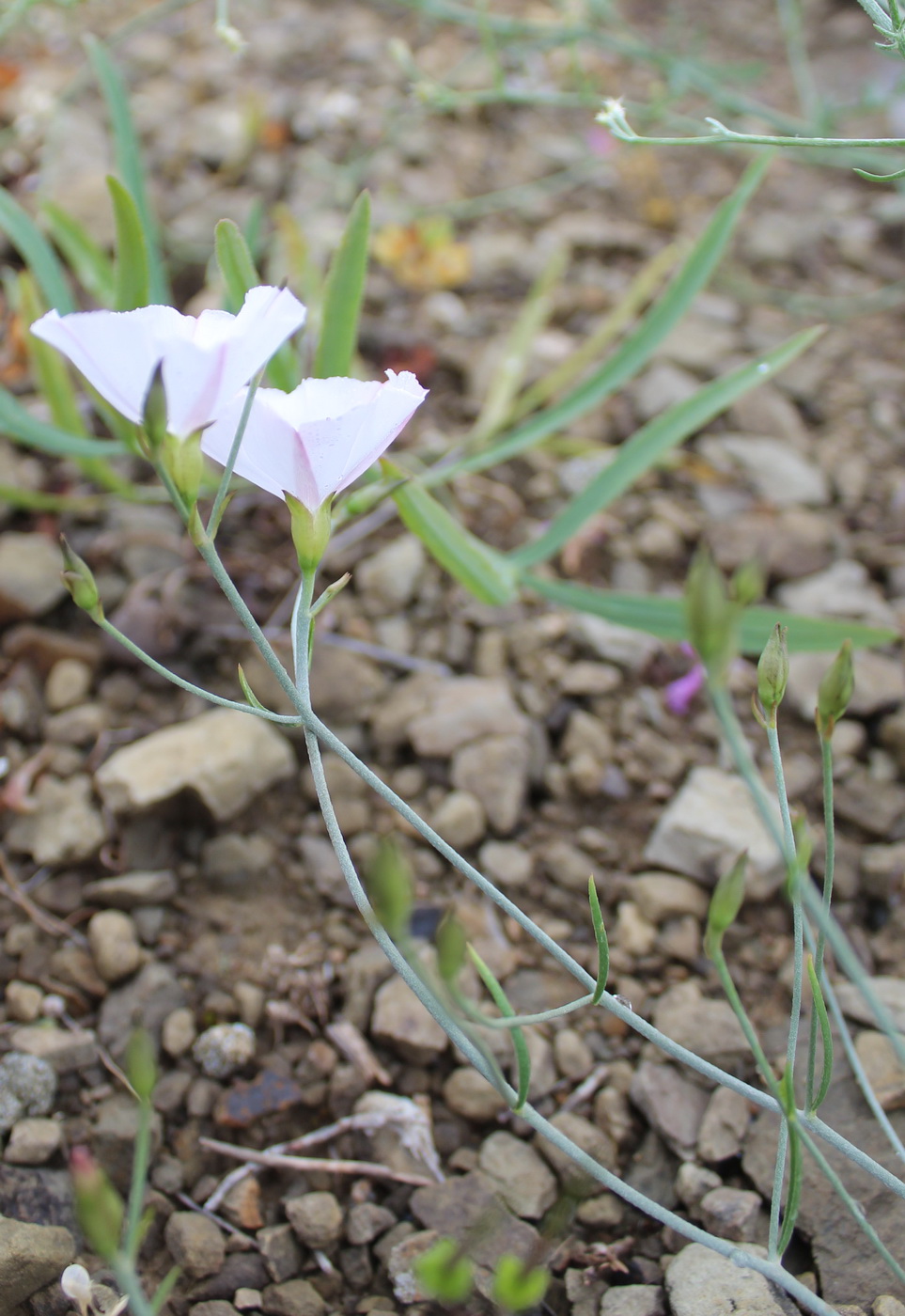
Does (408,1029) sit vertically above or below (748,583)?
below

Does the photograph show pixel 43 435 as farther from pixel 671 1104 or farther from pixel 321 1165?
pixel 671 1104

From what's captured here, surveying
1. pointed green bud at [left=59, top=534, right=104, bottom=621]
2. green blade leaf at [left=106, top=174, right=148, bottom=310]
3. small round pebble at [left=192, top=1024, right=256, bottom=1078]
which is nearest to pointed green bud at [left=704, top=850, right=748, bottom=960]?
pointed green bud at [left=59, top=534, right=104, bottom=621]

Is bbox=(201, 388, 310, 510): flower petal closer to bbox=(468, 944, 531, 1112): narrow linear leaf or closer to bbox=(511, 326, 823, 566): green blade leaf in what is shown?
bbox=(468, 944, 531, 1112): narrow linear leaf

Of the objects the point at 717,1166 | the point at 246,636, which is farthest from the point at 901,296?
the point at 717,1166

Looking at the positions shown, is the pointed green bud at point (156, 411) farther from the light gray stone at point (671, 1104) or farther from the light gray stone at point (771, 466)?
the light gray stone at point (771, 466)

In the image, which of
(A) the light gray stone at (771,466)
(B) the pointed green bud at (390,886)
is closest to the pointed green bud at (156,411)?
(B) the pointed green bud at (390,886)

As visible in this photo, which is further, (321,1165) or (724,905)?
(321,1165)

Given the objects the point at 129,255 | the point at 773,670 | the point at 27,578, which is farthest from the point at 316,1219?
the point at 129,255
